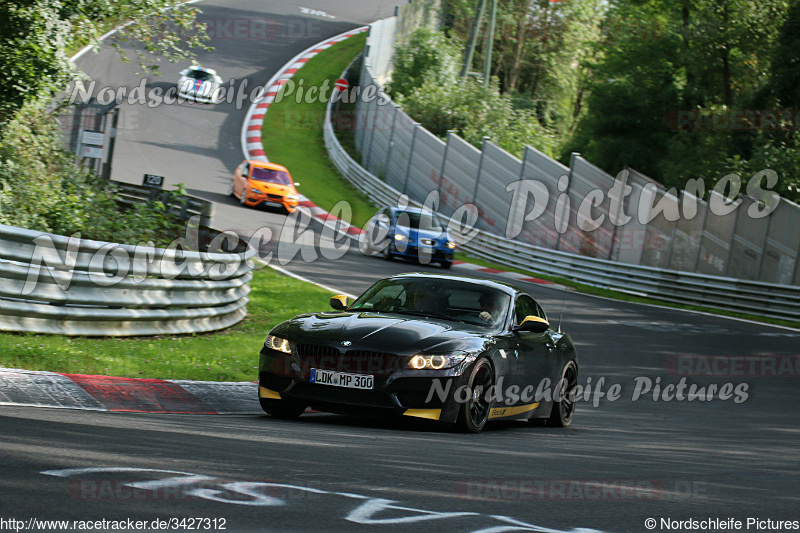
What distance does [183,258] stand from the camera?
39.2 ft

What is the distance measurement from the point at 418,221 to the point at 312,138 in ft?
65.5

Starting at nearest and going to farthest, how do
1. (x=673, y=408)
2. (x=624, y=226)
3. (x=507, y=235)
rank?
1. (x=673, y=408)
2. (x=624, y=226)
3. (x=507, y=235)

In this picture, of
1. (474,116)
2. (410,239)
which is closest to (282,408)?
(410,239)

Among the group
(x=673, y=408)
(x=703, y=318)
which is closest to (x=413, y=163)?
(x=703, y=318)

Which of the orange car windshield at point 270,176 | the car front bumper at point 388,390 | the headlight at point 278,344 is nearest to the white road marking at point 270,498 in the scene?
the car front bumper at point 388,390

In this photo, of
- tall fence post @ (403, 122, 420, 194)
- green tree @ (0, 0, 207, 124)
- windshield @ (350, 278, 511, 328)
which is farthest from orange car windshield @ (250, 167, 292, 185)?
windshield @ (350, 278, 511, 328)

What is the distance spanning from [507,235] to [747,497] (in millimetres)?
26418

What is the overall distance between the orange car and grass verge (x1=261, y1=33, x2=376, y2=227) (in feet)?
8.76

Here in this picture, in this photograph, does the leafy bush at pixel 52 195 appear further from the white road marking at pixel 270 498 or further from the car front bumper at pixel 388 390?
the white road marking at pixel 270 498

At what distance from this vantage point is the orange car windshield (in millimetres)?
32075

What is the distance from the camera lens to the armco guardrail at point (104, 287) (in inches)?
386

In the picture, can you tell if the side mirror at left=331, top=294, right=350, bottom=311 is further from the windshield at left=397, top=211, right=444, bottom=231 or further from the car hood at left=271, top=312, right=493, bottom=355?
the windshield at left=397, top=211, right=444, bottom=231

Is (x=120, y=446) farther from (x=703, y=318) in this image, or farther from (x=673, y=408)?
(x=703, y=318)

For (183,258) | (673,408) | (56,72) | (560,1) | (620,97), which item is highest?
(560,1)
